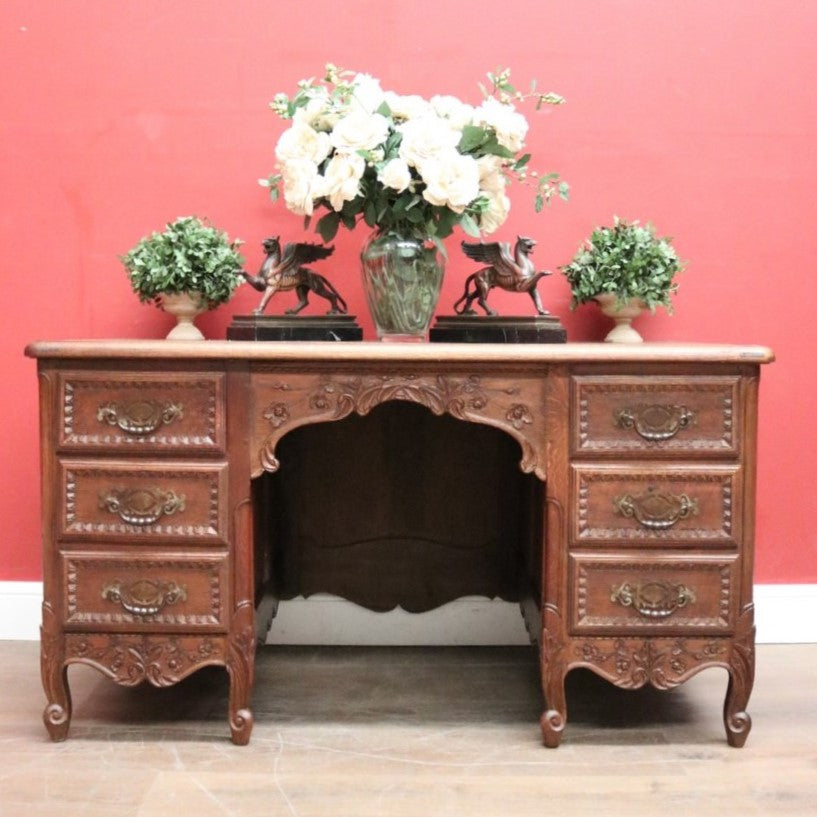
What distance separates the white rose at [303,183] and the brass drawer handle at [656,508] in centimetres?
88

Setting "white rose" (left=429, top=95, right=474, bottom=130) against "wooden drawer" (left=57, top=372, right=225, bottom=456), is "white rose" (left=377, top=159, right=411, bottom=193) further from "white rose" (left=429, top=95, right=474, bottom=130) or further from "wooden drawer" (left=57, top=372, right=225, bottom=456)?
"wooden drawer" (left=57, top=372, right=225, bottom=456)

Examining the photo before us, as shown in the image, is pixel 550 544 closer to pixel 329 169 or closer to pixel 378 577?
pixel 378 577

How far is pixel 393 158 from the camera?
189 centimetres

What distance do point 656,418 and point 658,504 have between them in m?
0.17

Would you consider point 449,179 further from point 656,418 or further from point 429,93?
point 656,418

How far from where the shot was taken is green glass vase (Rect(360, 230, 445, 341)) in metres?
1.93

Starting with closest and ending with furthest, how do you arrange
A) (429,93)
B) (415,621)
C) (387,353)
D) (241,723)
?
(387,353) → (241,723) → (429,93) → (415,621)

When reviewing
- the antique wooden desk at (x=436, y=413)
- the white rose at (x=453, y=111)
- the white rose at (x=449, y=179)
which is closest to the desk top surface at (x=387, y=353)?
the antique wooden desk at (x=436, y=413)

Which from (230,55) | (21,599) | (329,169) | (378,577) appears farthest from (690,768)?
(230,55)

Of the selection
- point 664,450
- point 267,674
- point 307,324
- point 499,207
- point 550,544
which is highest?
point 499,207

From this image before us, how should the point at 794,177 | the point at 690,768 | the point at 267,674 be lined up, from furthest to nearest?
the point at 794,177 < the point at 267,674 < the point at 690,768

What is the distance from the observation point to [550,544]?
1725mm

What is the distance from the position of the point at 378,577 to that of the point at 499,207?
1.00 metres

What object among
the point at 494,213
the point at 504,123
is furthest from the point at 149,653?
the point at 504,123
